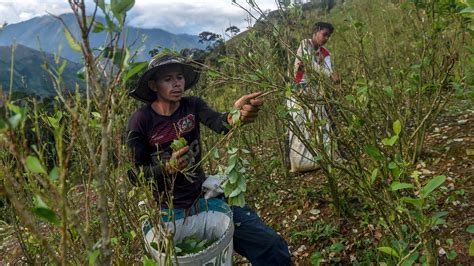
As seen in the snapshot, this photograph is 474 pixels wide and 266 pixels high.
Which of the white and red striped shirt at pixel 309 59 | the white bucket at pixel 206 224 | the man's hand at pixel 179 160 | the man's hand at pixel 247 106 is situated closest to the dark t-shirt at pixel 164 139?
the white bucket at pixel 206 224

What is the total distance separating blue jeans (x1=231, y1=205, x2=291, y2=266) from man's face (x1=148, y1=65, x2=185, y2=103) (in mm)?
797

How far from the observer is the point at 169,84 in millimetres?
2350

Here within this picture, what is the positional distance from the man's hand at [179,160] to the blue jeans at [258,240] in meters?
0.50

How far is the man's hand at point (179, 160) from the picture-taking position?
180cm

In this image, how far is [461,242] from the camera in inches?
87.5

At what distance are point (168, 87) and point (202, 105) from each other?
11.2 inches

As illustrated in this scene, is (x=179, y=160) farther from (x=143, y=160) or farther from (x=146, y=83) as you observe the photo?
(x=146, y=83)

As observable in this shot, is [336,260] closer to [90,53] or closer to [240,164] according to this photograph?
[240,164]

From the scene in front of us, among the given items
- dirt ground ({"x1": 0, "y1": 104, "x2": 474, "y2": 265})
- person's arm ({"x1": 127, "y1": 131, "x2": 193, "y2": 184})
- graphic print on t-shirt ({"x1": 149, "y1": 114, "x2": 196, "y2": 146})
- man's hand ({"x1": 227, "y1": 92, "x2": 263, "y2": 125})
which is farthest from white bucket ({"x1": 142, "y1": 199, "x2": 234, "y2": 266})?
dirt ground ({"x1": 0, "y1": 104, "x2": 474, "y2": 265})

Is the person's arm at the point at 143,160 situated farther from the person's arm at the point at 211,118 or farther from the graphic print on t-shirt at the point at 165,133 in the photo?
the person's arm at the point at 211,118

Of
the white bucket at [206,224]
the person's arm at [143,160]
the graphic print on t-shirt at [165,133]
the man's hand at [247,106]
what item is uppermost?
the man's hand at [247,106]

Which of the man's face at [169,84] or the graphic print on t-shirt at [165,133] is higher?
the man's face at [169,84]

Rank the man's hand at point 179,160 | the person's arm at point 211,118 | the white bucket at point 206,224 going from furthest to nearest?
the person's arm at point 211,118 → the white bucket at point 206,224 → the man's hand at point 179,160

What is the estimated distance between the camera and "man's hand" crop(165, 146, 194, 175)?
1.80 m
